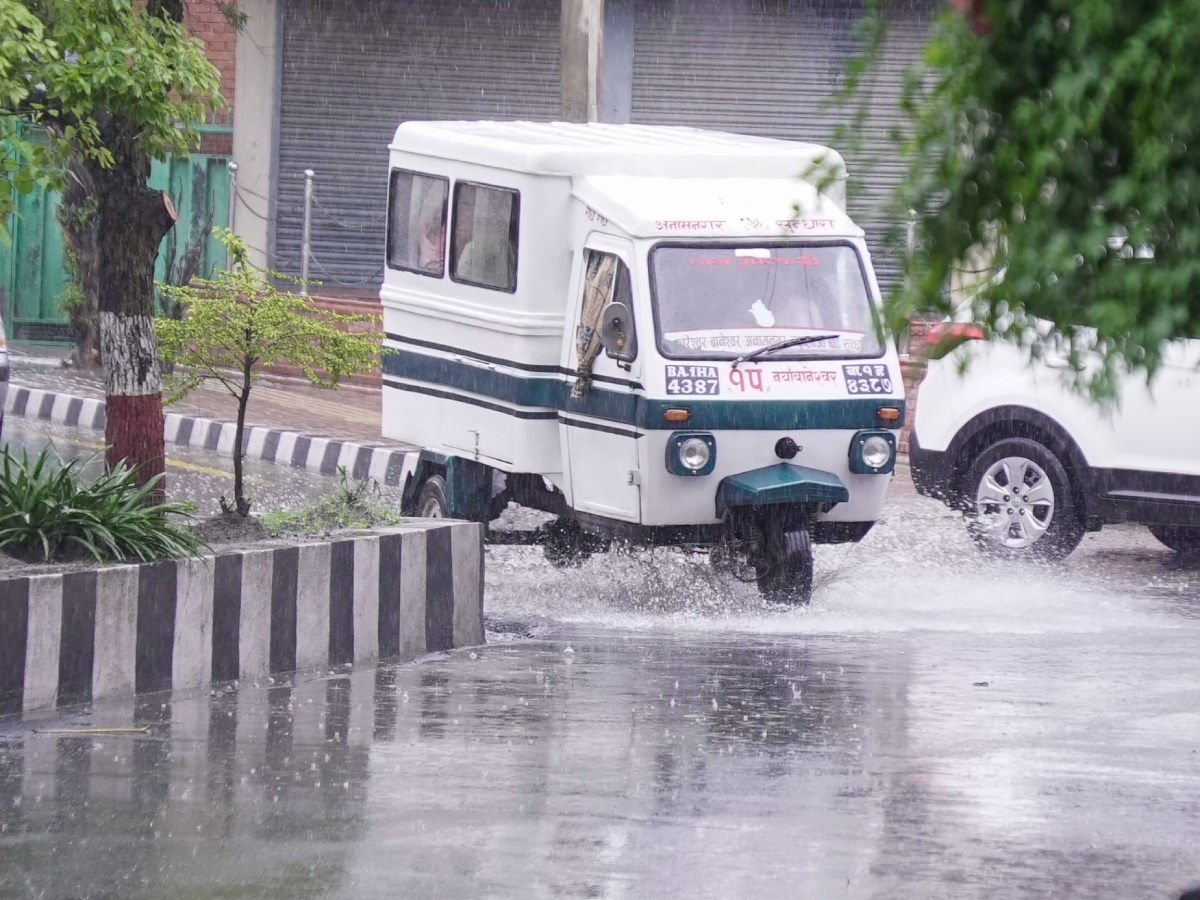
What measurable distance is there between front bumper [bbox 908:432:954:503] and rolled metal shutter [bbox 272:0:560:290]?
11325 mm

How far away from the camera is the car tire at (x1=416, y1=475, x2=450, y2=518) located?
12375 millimetres

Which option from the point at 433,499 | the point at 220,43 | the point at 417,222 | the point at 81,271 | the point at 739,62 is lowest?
the point at 433,499

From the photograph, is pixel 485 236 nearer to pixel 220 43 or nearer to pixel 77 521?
pixel 77 521

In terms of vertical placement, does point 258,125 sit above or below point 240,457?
above

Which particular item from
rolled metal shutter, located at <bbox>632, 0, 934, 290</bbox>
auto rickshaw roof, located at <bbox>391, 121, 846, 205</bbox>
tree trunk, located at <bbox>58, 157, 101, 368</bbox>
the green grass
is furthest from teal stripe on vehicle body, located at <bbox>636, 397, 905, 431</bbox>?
rolled metal shutter, located at <bbox>632, 0, 934, 290</bbox>

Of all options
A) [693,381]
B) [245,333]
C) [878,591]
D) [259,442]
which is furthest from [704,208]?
[259,442]

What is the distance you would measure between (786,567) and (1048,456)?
8.14 ft

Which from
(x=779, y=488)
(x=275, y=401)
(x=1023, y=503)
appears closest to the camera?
(x=779, y=488)

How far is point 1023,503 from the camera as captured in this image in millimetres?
12773

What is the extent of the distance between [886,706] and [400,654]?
7.44ft

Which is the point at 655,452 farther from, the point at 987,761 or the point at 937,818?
the point at 937,818

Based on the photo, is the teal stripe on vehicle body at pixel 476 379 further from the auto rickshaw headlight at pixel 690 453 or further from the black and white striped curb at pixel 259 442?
the black and white striped curb at pixel 259 442

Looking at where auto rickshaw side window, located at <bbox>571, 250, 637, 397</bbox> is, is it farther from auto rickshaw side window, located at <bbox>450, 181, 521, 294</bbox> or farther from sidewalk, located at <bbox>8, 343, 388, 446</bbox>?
sidewalk, located at <bbox>8, 343, 388, 446</bbox>

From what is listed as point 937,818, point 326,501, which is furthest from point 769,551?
point 937,818
